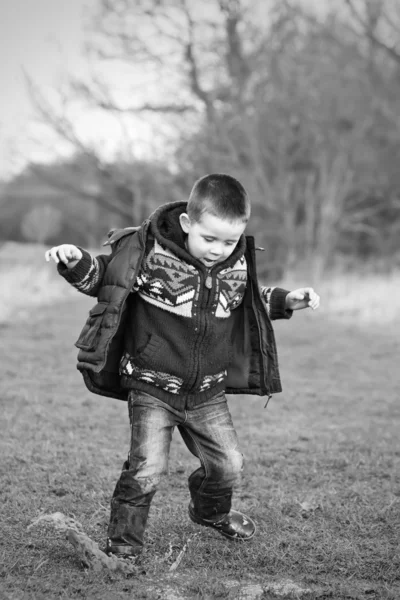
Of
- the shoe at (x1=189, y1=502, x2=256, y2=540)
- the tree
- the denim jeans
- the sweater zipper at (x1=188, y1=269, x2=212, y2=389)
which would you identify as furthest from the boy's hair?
the tree

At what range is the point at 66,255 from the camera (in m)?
2.72

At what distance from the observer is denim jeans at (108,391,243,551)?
9.02 feet

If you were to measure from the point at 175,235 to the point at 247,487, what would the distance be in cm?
159

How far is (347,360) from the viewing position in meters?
7.73

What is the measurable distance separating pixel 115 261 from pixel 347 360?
5.34 metres

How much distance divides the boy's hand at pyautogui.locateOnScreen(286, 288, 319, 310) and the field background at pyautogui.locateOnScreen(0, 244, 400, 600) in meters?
1.02

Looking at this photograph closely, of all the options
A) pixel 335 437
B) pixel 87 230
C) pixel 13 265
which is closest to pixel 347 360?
pixel 335 437

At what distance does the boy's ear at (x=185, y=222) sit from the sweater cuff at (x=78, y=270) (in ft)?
A: 1.36

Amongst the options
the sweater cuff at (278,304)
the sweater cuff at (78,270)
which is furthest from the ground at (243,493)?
the sweater cuff at (78,270)

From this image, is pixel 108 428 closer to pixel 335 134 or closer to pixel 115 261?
pixel 115 261

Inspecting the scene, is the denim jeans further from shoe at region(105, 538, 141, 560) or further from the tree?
the tree

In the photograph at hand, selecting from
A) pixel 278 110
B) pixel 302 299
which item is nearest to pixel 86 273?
pixel 302 299

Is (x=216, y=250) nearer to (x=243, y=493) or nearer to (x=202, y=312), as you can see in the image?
(x=202, y=312)

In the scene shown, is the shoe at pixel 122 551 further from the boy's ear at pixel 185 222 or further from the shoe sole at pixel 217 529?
→ the boy's ear at pixel 185 222
